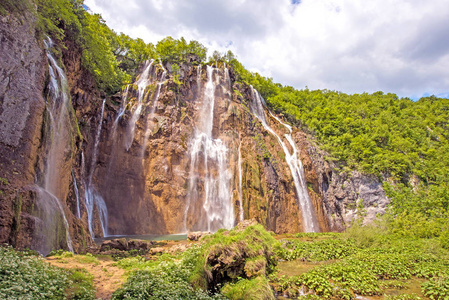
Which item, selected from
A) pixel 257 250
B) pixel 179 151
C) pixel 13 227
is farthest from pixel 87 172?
pixel 257 250

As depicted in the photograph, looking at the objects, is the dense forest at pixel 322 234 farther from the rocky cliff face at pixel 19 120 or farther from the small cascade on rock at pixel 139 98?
the small cascade on rock at pixel 139 98

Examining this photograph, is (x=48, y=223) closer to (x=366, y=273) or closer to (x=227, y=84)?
(x=366, y=273)

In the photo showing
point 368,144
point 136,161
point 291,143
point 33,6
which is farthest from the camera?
point 368,144

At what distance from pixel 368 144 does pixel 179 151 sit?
27.2m

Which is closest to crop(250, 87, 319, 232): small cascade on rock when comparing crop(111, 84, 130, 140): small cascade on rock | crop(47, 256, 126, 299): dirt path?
crop(111, 84, 130, 140): small cascade on rock

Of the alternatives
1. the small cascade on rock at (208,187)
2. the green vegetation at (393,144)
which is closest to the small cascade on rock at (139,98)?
the small cascade on rock at (208,187)

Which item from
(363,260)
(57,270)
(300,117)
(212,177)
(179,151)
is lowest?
(363,260)

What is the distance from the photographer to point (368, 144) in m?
36.8

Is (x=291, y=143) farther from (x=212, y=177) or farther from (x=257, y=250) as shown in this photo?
(x=257, y=250)

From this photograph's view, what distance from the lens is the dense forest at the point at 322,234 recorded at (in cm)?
716

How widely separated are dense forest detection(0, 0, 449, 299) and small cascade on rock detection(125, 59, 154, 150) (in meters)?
2.33

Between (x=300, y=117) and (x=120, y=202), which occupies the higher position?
(x=300, y=117)

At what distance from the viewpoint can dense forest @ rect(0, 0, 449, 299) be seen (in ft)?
23.5

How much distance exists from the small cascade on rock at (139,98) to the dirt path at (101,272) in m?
17.1
